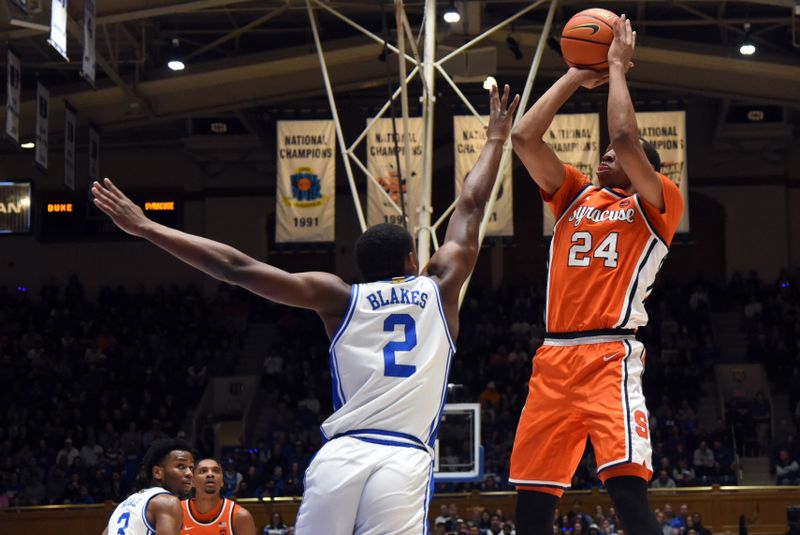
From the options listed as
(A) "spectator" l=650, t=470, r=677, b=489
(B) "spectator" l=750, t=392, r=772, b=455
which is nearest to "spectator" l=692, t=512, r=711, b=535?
(A) "spectator" l=650, t=470, r=677, b=489

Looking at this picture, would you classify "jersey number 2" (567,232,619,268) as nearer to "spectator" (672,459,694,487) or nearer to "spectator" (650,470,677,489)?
"spectator" (650,470,677,489)

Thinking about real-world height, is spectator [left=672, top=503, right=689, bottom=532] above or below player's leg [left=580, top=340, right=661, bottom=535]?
below

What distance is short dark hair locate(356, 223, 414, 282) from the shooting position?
542cm

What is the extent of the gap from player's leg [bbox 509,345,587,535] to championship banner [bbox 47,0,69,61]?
1066 cm

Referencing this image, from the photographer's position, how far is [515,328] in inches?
1117

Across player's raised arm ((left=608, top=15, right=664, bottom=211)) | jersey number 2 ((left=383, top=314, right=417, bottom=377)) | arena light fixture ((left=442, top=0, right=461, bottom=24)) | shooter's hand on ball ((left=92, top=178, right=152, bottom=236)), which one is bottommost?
jersey number 2 ((left=383, top=314, right=417, bottom=377))

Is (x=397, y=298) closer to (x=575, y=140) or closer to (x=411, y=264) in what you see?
(x=411, y=264)

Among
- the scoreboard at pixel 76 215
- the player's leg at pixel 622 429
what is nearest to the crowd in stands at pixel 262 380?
the scoreboard at pixel 76 215

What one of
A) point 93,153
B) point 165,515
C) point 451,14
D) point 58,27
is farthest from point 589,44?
point 93,153

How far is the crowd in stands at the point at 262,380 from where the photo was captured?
79.2ft

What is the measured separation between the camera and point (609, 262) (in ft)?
20.7

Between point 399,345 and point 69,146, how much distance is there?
18.2m

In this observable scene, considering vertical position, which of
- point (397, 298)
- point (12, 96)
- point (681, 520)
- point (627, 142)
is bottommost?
point (681, 520)

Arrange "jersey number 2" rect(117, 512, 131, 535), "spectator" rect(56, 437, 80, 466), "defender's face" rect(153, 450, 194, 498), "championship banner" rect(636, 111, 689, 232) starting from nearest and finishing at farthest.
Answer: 1. "jersey number 2" rect(117, 512, 131, 535)
2. "defender's face" rect(153, 450, 194, 498)
3. "championship banner" rect(636, 111, 689, 232)
4. "spectator" rect(56, 437, 80, 466)
